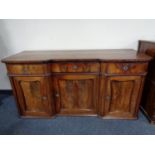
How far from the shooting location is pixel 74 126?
1.58 meters

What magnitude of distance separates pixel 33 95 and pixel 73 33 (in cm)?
96

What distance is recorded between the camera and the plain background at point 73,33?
5.71ft

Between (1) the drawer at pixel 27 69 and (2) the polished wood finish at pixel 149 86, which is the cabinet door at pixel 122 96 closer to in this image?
(2) the polished wood finish at pixel 149 86

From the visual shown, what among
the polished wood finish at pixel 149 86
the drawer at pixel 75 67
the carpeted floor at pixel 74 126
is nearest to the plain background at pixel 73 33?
the polished wood finish at pixel 149 86

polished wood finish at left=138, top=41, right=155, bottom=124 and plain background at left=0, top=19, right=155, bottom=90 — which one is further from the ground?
plain background at left=0, top=19, right=155, bottom=90

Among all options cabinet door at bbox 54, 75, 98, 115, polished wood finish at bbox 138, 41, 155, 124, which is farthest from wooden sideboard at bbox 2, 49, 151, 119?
polished wood finish at bbox 138, 41, 155, 124

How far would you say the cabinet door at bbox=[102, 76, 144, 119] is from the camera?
56.9 inches

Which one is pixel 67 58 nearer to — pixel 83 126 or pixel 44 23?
pixel 44 23

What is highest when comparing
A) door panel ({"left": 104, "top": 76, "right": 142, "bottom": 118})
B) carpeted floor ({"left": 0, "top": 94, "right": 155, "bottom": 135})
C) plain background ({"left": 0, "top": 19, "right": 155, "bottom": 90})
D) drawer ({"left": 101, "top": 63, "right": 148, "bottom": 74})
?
plain background ({"left": 0, "top": 19, "right": 155, "bottom": 90})

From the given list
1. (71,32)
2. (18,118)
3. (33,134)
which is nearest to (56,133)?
(33,134)

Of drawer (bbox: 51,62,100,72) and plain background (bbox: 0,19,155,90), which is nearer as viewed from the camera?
Result: drawer (bbox: 51,62,100,72)

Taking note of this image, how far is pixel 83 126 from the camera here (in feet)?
5.18

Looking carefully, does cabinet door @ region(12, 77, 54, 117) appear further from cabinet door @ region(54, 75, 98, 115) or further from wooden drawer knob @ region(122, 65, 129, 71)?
wooden drawer knob @ region(122, 65, 129, 71)
